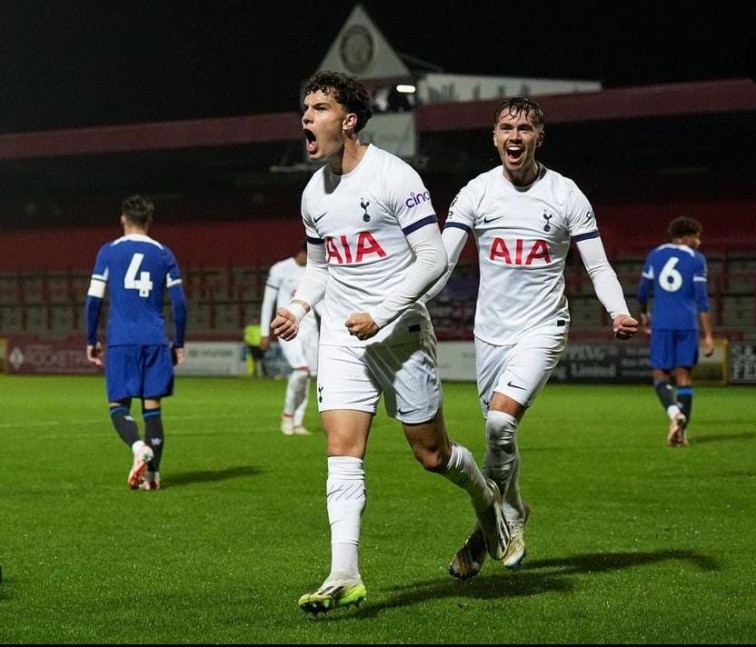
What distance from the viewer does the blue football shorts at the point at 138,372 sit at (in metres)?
10.9

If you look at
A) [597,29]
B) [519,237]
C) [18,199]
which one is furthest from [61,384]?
[519,237]

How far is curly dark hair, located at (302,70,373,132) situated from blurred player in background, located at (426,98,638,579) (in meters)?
1.13

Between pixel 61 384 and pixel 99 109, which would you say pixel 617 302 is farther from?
pixel 99 109

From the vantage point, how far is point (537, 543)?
7.99 metres

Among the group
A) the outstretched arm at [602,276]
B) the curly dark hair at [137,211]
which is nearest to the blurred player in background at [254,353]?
the curly dark hair at [137,211]

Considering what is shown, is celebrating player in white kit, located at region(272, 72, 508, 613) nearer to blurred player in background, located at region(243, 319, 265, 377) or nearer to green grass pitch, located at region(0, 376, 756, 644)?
green grass pitch, located at region(0, 376, 756, 644)

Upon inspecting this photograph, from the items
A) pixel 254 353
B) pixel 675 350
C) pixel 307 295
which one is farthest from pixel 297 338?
pixel 254 353

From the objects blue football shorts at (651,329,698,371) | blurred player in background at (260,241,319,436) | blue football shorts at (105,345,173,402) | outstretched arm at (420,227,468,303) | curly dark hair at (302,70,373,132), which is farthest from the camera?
blurred player in background at (260,241,319,436)

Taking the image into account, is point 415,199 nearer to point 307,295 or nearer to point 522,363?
point 307,295

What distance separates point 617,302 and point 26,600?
10.7 ft

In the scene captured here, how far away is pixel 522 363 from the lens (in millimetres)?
7035

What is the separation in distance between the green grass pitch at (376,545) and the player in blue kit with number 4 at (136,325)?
606 mm

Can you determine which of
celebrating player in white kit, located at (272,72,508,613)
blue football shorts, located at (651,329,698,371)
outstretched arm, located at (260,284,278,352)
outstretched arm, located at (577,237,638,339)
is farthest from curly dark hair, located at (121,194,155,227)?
blue football shorts, located at (651,329,698,371)

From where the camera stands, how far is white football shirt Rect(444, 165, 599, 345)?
711cm
